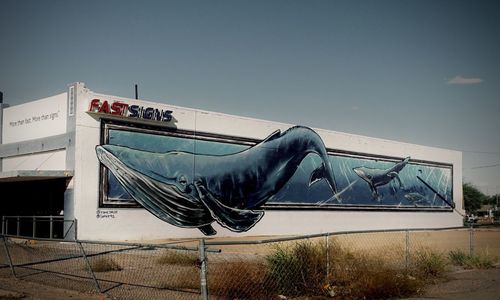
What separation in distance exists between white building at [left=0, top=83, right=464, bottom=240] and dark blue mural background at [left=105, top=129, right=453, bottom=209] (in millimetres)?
84

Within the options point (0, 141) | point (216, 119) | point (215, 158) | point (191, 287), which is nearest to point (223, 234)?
point (215, 158)

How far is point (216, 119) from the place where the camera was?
120 ft

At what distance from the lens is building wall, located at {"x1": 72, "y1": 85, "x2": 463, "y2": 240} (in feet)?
96.8

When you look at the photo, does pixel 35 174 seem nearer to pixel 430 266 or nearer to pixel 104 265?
pixel 104 265

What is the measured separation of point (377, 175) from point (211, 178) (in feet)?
66.4

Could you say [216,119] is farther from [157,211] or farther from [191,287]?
[191,287]

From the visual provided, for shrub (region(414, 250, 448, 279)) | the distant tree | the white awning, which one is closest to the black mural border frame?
the white awning

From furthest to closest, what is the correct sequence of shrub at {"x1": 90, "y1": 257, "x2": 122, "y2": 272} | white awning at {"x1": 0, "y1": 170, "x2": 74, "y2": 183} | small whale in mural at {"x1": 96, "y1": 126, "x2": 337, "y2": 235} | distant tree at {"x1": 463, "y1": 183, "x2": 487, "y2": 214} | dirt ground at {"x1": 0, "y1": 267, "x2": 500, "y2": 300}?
1. distant tree at {"x1": 463, "y1": 183, "x2": 487, "y2": 214}
2. small whale in mural at {"x1": 96, "y1": 126, "x2": 337, "y2": 235}
3. white awning at {"x1": 0, "y1": 170, "x2": 74, "y2": 183}
4. shrub at {"x1": 90, "y1": 257, "x2": 122, "y2": 272}
5. dirt ground at {"x1": 0, "y1": 267, "x2": 500, "y2": 300}

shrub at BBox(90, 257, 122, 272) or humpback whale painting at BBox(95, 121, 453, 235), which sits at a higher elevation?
humpback whale painting at BBox(95, 121, 453, 235)

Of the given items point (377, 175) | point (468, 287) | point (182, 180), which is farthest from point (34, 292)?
point (377, 175)

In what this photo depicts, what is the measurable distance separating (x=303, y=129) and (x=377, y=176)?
10924 mm

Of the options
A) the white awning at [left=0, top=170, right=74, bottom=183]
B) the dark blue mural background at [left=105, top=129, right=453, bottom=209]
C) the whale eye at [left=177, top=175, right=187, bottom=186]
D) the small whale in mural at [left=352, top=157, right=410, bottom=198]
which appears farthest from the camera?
the small whale in mural at [left=352, top=157, right=410, bottom=198]

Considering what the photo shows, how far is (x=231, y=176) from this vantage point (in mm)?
37250

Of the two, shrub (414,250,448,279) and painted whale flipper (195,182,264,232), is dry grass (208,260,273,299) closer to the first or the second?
shrub (414,250,448,279)
